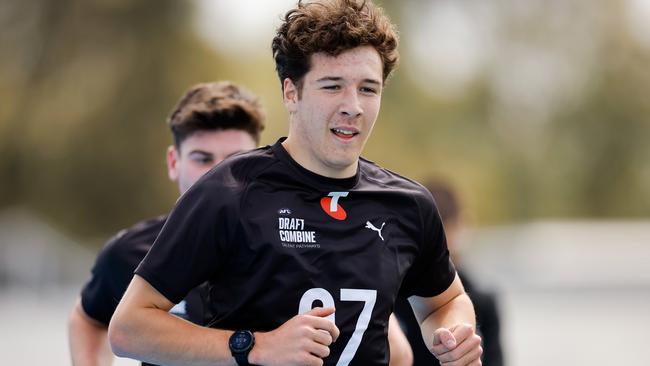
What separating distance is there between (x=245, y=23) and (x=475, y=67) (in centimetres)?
749

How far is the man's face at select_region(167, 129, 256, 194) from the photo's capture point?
5.51m

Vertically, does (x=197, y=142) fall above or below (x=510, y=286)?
above

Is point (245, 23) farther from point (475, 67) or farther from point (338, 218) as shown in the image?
point (338, 218)

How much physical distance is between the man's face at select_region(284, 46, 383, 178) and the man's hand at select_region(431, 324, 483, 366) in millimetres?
697

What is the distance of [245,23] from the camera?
31.8 metres

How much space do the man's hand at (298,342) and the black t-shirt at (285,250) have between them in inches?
6.1

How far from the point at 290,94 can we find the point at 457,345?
3.54 feet

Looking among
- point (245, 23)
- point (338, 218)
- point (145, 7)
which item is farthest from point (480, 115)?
point (338, 218)

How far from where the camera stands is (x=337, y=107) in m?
3.97

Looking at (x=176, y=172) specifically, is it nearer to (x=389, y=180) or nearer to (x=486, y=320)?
(x=389, y=180)

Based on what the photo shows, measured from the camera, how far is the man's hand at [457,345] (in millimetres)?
4051

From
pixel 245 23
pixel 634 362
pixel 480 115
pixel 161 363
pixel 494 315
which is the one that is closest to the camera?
pixel 161 363

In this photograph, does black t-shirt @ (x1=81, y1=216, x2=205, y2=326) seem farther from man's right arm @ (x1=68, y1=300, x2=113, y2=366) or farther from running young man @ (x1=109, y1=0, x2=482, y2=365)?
running young man @ (x1=109, y1=0, x2=482, y2=365)

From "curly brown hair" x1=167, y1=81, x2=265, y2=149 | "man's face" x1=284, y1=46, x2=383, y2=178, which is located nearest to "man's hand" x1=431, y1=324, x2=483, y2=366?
"man's face" x1=284, y1=46, x2=383, y2=178
